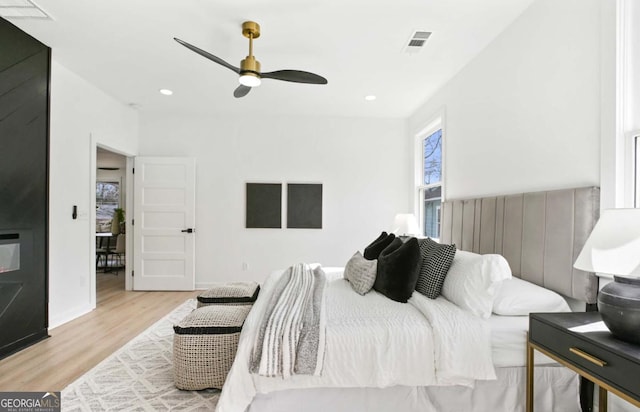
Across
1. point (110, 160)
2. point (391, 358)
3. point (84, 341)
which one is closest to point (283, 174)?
point (84, 341)

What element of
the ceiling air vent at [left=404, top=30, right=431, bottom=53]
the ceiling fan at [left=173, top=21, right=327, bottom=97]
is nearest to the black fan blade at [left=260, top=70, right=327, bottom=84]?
the ceiling fan at [left=173, top=21, right=327, bottom=97]

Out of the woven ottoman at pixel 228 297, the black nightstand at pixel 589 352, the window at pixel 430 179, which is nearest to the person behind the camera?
the black nightstand at pixel 589 352

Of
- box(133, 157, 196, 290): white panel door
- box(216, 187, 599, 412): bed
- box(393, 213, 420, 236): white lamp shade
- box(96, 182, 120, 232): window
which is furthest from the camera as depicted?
box(96, 182, 120, 232): window

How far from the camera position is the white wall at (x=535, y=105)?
1802 millimetres

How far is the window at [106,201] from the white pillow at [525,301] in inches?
345

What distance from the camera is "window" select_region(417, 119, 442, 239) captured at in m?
4.04

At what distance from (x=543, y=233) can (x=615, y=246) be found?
0.85 meters

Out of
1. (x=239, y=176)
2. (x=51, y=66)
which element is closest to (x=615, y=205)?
(x=239, y=176)

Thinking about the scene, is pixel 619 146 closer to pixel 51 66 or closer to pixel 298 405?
pixel 298 405

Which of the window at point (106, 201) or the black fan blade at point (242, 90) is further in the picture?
the window at point (106, 201)

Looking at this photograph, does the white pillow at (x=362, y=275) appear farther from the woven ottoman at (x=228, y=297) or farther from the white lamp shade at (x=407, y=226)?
the white lamp shade at (x=407, y=226)

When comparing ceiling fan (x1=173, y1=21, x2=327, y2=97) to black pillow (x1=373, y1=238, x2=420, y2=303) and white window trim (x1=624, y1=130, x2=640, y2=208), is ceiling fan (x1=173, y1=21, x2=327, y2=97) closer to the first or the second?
black pillow (x1=373, y1=238, x2=420, y2=303)

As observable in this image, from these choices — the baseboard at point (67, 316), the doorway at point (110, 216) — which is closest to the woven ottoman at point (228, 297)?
the baseboard at point (67, 316)

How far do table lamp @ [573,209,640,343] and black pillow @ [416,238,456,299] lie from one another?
905 mm
